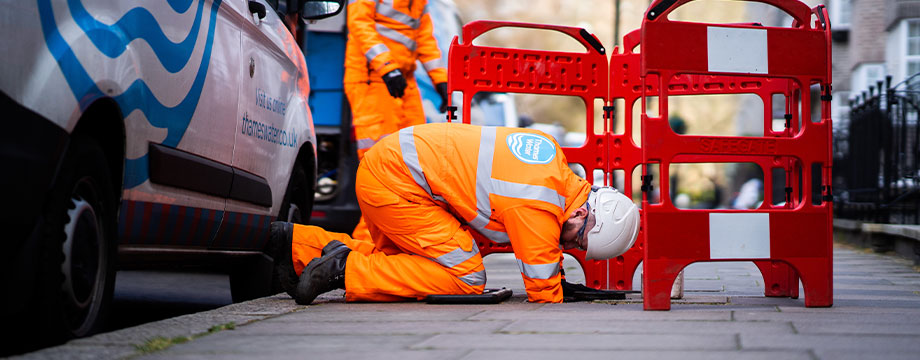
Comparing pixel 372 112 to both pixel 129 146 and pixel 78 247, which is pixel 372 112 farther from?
pixel 78 247

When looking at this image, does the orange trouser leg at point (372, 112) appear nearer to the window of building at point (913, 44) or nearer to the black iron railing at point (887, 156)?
the black iron railing at point (887, 156)

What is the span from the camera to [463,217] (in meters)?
5.44

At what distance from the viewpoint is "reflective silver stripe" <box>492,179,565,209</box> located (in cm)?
515

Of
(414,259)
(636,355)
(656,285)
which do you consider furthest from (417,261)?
(636,355)

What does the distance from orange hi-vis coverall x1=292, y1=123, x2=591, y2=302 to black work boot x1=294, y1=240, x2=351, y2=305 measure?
0.05 meters

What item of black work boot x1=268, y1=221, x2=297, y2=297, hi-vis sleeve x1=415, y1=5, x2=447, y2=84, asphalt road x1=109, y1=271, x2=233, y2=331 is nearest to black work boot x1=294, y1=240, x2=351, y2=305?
black work boot x1=268, y1=221, x2=297, y2=297

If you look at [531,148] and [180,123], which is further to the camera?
[531,148]

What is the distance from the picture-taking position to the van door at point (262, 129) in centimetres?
525

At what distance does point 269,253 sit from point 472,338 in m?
2.35

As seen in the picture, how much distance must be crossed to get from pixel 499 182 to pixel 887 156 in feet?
23.5

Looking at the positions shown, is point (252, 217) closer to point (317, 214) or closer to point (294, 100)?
point (294, 100)

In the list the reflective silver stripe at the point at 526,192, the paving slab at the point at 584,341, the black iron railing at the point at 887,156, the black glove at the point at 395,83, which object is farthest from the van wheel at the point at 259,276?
the black iron railing at the point at 887,156

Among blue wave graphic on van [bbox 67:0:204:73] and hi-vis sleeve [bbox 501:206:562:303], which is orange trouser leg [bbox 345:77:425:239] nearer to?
hi-vis sleeve [bbox 501:206:562:303]

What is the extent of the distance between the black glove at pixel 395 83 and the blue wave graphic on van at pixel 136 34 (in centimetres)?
361
